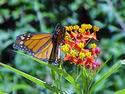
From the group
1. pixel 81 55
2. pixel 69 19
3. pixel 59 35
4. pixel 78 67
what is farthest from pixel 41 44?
pixel 69 19

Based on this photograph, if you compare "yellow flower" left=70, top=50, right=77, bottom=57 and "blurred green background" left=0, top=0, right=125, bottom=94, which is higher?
"yellow flower" left=70, top=50, right=77, bottom=57

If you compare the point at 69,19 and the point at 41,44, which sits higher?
the point at 41,44

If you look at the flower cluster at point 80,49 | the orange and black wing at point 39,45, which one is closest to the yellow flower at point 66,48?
the flower cluster at point 80,49

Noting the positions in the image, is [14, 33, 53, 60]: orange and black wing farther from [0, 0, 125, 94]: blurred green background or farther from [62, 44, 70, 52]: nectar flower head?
[0, 0, 125, 94]: blurred green background

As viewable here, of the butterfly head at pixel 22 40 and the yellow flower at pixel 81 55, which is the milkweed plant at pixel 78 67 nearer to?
the yellow flower at pixel 81 55

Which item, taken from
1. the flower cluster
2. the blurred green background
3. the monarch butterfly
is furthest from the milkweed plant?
the blurred green background

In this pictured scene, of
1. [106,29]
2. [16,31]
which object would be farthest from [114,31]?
[16,31]

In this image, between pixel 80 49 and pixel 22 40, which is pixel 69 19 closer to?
pixel 22 40
